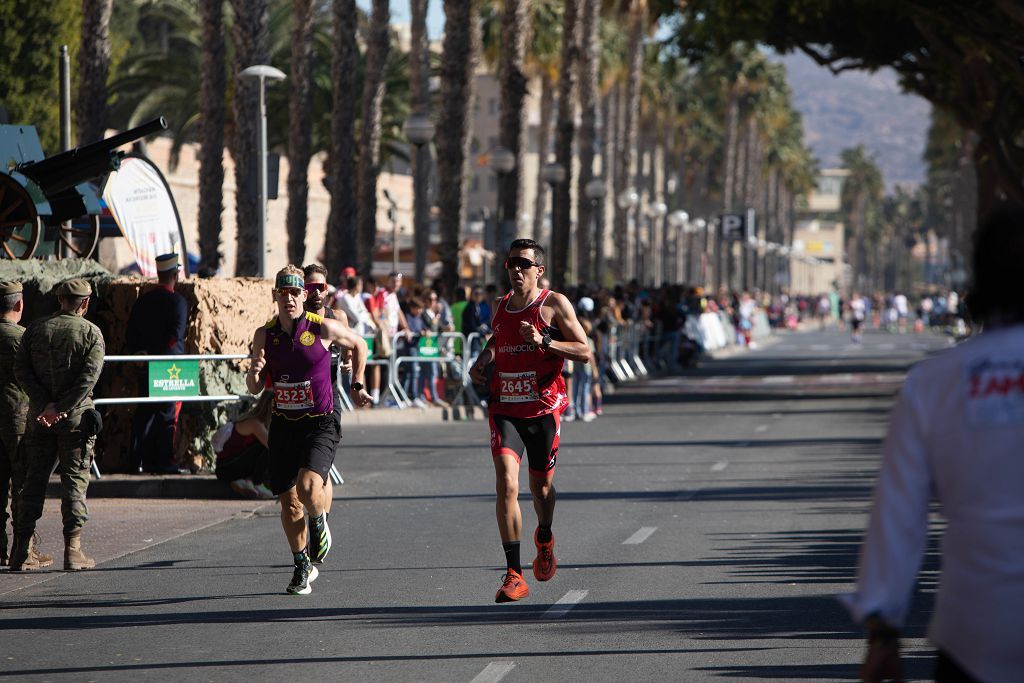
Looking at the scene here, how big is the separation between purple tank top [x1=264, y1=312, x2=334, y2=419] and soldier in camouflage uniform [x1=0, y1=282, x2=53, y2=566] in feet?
6.91

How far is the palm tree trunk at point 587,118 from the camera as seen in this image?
4853 cm

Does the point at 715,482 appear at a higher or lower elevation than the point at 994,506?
lower

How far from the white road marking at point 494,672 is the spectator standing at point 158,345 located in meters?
8.74

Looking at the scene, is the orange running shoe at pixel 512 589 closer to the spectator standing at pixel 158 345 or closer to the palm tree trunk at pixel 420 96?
the spectator standing at pixel 158 345

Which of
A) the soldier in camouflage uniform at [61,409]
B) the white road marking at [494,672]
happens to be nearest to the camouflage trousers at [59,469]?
the soldier in camouflage uniform at [61,409]

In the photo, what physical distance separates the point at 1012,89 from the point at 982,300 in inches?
1283

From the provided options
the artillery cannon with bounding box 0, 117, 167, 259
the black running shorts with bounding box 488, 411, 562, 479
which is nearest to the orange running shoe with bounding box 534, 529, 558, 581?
the black running shorts with bounding box 488, 411, 562, 479

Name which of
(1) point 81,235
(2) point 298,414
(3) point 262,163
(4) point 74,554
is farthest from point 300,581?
(3) point 262,163

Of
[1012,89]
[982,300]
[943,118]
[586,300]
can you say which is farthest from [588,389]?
[943,118]

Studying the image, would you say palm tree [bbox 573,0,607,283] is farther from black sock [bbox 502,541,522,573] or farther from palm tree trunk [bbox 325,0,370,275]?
black sock [bbox 502,541,522,573]

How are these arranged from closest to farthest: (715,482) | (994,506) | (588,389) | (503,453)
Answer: (994,506) → (503,453) → (715,482) → (588,389)

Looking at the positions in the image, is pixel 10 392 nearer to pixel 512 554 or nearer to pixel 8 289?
pixel 8 289

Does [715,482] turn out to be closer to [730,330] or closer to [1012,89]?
[1012,89]

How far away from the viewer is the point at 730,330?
62312 mm
